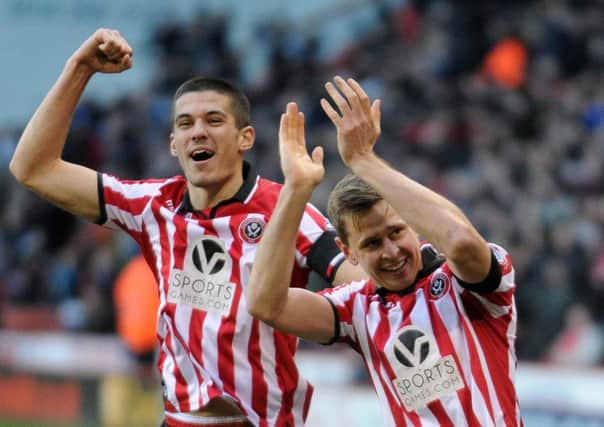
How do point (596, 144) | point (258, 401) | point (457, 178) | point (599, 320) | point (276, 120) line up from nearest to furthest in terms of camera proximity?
point (258, 401), point (599, 320), point (596, 144), point (457, 178), point (276, 120)

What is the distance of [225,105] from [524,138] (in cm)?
930

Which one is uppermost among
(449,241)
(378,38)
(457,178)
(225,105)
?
(378,38)

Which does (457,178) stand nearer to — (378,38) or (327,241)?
(378,38)

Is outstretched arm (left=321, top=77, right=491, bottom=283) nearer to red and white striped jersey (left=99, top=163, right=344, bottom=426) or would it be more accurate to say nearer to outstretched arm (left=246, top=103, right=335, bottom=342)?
outstretched arm (left=246, top=103, right=335, bottom=342)

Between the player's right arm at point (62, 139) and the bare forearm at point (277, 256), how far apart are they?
0.99 meters

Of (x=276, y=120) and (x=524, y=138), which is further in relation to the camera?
(x=276, y=120)

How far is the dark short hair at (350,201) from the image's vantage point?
4.29 metres

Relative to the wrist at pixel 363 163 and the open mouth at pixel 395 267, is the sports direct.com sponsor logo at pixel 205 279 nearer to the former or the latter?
the open mouth at pixel 395 267

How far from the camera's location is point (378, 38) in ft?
54.5

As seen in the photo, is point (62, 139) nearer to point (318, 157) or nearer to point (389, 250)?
point (318, 157)

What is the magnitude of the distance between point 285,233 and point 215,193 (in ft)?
2.52

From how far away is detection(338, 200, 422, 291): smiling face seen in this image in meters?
4.25

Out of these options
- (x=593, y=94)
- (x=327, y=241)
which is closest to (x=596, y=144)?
(x=593, y=94)

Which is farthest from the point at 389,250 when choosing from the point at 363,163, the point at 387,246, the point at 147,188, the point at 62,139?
the point at 62,139
